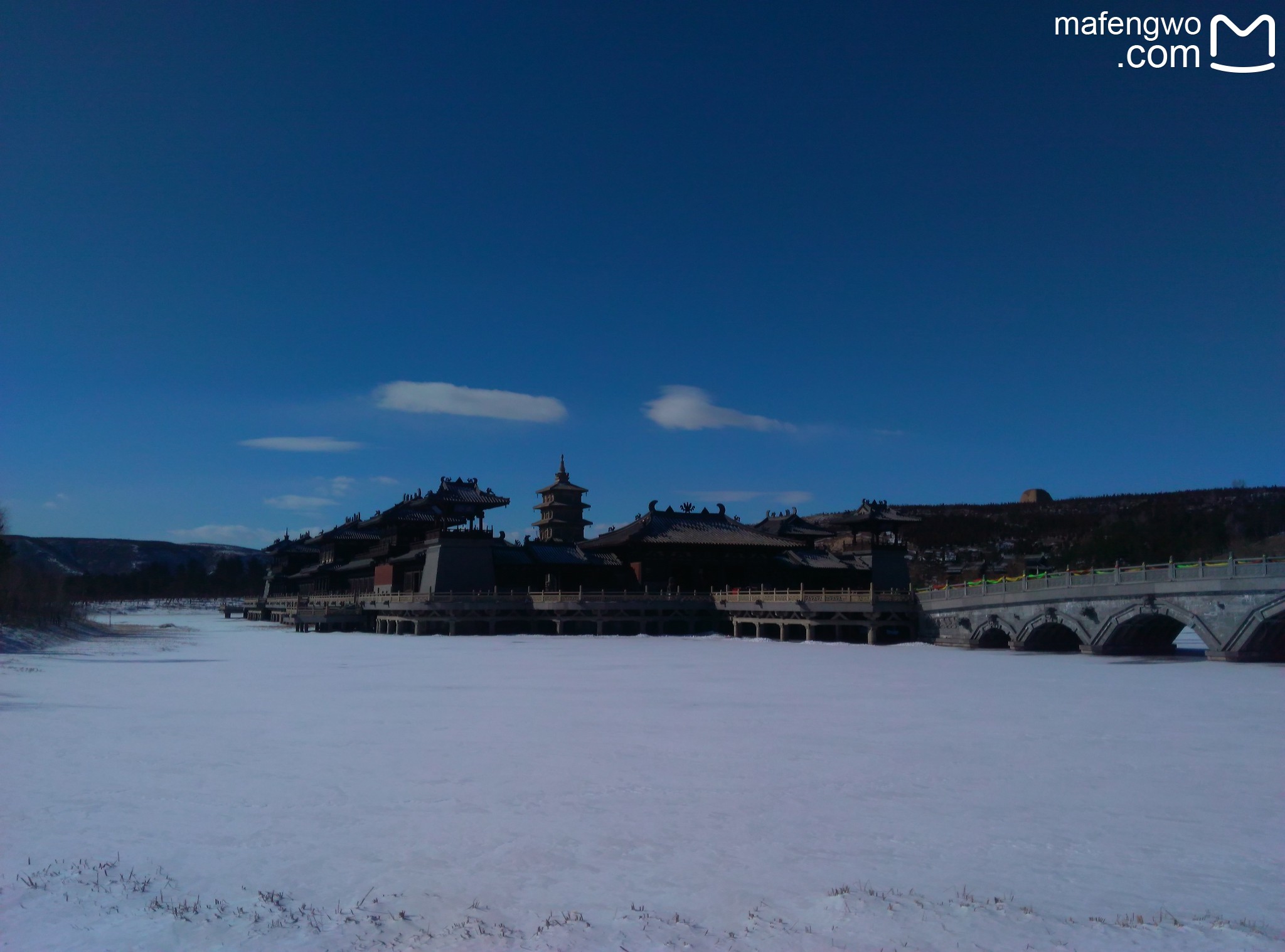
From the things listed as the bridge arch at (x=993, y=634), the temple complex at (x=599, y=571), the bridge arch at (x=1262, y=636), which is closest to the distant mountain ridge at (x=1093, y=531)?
the temple complex at (x=599, y=571)

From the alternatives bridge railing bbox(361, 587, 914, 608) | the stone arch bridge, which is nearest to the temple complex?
bridge railing bbox(361, 587, 914, 608)

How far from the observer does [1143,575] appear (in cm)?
3328

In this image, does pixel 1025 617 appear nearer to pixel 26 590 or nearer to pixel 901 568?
pixel 901 568

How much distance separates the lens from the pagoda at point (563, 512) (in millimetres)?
93438

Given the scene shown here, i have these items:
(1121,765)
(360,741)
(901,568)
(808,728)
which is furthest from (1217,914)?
(901,568)

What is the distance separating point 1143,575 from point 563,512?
65.5 meters

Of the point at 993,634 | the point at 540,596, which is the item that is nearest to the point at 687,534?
the point at 540,596

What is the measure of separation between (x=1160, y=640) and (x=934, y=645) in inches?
373

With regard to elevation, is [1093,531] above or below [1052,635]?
above

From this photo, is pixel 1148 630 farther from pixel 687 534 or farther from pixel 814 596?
pixel 687 534

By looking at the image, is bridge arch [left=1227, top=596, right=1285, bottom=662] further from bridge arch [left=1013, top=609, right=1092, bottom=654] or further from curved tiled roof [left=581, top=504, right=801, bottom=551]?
curved tiled roof [left=581, top=504, right=801, bottom=551]

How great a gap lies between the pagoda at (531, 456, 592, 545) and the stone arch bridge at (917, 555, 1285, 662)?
167 ft

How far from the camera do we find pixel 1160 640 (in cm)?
3741

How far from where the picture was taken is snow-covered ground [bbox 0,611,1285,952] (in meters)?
8.64
